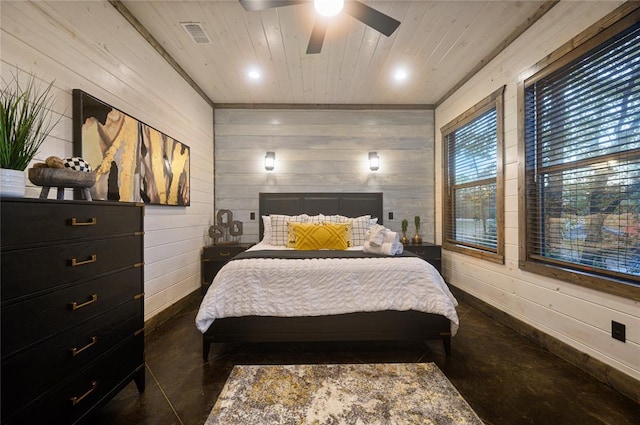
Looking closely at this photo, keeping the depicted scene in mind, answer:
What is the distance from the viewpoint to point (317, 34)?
207 centimetres

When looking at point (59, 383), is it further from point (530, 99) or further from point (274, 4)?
point (530, 99)

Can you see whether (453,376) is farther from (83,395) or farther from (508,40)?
(508,40)

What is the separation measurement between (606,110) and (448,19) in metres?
1.39

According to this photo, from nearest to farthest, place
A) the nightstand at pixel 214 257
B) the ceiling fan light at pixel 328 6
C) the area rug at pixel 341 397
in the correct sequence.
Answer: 1. the area rug at pixel 341 397
2. the ceiling fan light at pixel 328 6
3. the nightstand at pixel 214 257

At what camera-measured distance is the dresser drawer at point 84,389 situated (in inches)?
40.2

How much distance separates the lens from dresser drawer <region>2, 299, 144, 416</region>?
94 cm

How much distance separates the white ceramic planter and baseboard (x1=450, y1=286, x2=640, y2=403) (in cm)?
334

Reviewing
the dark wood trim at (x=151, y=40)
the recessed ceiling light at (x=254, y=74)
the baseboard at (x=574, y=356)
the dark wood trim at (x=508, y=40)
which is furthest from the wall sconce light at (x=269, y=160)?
the baseboard at (x=574, y=356)

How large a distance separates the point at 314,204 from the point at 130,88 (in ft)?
8.20

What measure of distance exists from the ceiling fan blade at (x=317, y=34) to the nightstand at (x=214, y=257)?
246 centimetres

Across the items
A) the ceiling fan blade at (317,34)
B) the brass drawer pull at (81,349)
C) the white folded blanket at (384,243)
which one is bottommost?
the brass drawer pull at (81,349)

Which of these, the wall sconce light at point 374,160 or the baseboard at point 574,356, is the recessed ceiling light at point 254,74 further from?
the baseboard at point 574,356

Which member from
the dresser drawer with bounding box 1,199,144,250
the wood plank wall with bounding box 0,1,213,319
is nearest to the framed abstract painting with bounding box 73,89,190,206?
the wood plank wall with bounding box 0,1,213,319

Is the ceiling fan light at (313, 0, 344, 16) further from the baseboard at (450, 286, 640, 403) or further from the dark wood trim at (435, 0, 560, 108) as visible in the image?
the baseboard at (450, 286, 640, 403)
